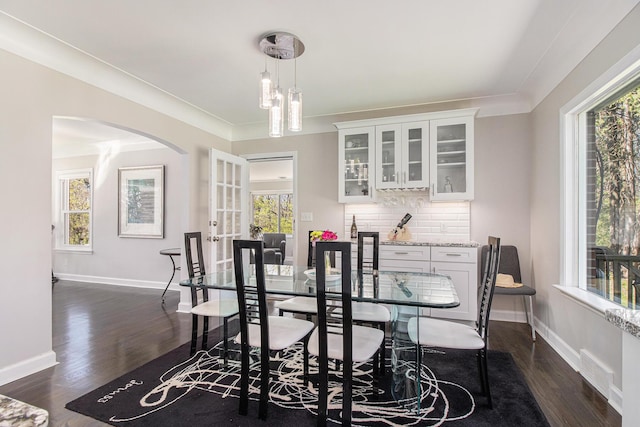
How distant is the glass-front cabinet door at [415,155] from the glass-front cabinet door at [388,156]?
0.07 m

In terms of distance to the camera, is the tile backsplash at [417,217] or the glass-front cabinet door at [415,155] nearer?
the glass-front cabinet door at [415,155]

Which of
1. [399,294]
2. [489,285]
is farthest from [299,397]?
[489,285]

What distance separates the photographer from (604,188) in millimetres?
2379

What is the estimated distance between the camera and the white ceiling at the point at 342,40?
2.12 metres

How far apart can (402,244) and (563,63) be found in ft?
7.27

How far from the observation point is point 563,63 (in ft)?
9.00

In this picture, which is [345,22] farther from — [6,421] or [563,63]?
[6,421]

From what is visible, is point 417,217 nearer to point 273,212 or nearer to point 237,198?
point 237,198

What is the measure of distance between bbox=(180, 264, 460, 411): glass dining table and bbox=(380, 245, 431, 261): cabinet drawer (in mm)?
1087

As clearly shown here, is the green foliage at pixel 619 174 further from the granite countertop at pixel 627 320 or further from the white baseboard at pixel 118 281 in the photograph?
the white baseboard at pixel 118 281

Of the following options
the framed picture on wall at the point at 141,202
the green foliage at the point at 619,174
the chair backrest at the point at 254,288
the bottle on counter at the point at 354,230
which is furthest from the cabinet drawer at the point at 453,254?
the framed picture on wall at the point at 141,202

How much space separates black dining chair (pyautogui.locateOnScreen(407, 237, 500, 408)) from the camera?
191 centimetres

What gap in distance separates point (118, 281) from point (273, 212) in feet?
16.8

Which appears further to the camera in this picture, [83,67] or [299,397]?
[83,67]
